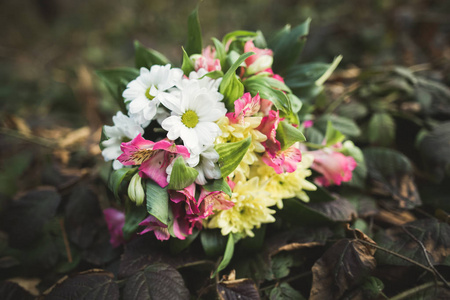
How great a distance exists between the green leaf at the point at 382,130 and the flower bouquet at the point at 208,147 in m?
0.26

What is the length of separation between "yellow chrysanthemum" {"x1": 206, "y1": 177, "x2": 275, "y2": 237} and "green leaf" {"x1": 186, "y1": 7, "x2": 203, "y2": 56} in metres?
0.35

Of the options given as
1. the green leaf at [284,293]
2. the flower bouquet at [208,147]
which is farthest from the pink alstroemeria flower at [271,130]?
the green leaf at [284,293]

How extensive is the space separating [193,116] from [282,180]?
0.26 metres

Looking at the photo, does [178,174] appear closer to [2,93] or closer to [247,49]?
[247,49]

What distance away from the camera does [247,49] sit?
667 millimetres

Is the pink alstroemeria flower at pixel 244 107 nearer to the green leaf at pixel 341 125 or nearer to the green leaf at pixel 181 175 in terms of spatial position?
the green leaf at pixel 181 175

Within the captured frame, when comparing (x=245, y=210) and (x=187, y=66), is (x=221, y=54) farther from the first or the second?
(x=245, y=210)

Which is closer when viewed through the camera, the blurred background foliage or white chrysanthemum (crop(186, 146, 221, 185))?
white chrysanthemum (crop(186, 146, 221, 185))

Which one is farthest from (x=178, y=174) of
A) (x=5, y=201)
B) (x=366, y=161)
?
(x=5, y=201)

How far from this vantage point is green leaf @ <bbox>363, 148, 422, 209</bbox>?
744mm

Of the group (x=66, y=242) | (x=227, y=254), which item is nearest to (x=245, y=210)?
(x=227, y=254)

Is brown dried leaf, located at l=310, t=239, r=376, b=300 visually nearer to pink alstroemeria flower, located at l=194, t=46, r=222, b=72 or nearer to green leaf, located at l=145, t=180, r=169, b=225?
green leaf, located at l=145, t=180, r=169, b=225

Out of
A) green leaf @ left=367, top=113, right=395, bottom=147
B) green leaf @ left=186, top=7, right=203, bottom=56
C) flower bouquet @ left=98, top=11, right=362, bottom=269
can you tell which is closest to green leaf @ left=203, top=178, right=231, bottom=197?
flower bouquet @ left=98, top=11, right=362, bottom=269

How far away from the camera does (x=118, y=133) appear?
60 centimetres
